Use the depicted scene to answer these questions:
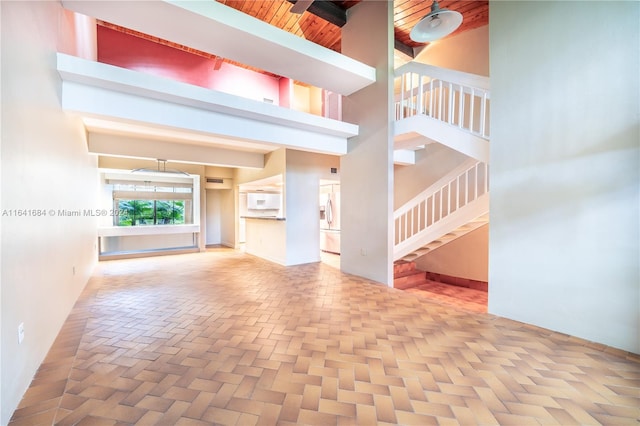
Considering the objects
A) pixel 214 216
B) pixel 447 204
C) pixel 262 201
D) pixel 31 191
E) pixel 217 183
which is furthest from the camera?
pixel 214 216

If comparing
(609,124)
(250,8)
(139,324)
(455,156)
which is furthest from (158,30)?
(455,156)

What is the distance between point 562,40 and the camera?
242 centimetres

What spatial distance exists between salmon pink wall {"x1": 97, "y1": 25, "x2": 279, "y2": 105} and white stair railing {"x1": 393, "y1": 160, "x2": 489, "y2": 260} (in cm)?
535

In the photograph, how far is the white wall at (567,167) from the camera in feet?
6.98

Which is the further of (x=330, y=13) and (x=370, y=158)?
(x=330, y=13)

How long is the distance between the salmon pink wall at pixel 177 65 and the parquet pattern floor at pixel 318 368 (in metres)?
5.34

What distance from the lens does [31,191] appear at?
1.84 meters

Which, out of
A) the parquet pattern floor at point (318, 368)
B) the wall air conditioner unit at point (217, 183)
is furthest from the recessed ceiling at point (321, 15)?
the parquet pattern floor at point (318, 368)

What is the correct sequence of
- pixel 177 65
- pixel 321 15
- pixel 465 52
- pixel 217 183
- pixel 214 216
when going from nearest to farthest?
1. pixel 321 15
2. pixel 465 52
3. pixel 177 65
4. pixel 217 183
5. pixel 214 216

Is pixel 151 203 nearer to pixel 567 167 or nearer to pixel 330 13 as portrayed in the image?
pixel 330 13

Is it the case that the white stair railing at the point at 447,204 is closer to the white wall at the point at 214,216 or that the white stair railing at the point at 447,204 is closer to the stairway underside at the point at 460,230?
the stairway underside at the point at 460,230

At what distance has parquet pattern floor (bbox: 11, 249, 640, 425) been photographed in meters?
1.46

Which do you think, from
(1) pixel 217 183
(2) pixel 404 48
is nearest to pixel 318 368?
(2) pixel 404 48

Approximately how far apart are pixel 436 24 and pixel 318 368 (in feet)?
12.0
